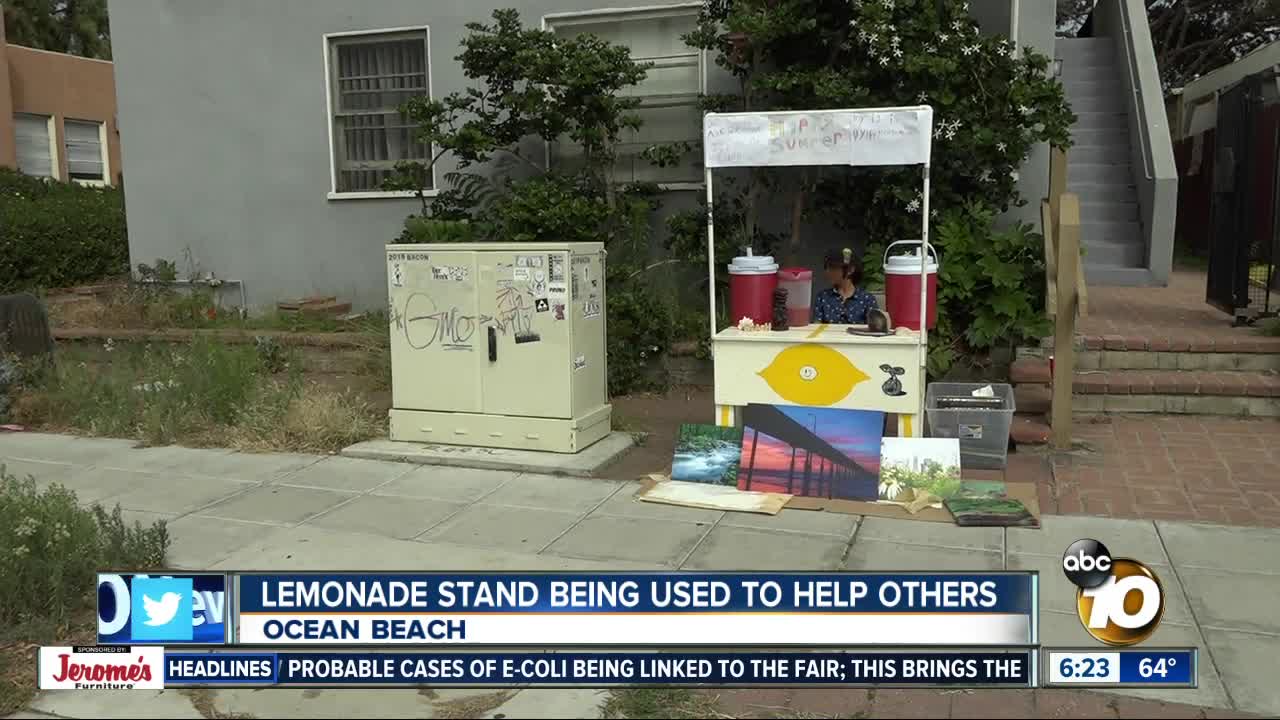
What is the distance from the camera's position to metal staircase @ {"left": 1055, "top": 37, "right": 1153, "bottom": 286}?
39.0ft

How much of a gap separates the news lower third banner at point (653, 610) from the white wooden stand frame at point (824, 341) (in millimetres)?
2502

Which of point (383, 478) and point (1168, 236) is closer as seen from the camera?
point (383, 478)

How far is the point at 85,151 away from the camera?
24.1 metres

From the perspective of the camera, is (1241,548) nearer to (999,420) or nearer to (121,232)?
(999,420)

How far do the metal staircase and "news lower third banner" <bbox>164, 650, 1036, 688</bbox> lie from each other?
27.8 ft

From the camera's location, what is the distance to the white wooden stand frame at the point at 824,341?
6.54 m

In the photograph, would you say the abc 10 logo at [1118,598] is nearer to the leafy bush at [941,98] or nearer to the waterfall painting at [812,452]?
the waterfall painting at [812,452]

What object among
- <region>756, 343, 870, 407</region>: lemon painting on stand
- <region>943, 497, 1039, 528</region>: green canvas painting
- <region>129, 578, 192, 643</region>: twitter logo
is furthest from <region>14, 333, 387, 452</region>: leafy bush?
<region>943, 497, 1039, 528</region>: green canvas painting

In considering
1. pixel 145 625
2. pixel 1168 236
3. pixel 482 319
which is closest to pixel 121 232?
pixel 482 319

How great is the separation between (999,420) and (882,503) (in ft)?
3.89

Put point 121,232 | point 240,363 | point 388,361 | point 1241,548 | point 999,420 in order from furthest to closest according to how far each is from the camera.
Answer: point 121,232 → point 388,361 → point 240,363 → point 999,420 → point 1241,548

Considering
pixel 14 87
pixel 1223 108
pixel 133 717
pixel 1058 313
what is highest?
pixel 14 87

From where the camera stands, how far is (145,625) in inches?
175

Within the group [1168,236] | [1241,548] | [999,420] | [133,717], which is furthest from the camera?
[1168,236]
